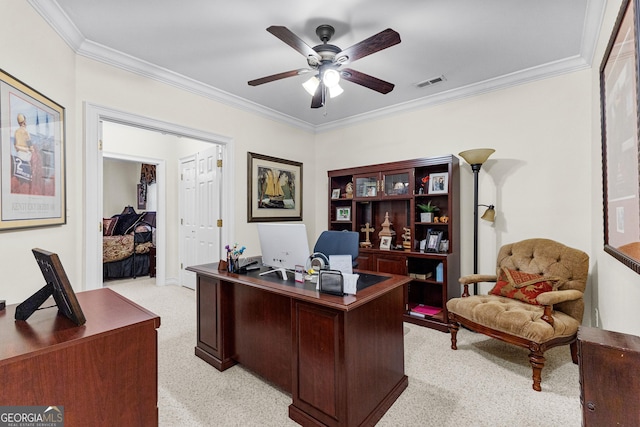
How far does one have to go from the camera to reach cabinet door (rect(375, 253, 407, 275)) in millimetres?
3441

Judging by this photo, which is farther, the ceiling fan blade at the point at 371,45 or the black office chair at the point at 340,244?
the black office chair at the point at 340,244

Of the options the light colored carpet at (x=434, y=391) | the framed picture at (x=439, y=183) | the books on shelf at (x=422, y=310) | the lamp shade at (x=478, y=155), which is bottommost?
the light colored carpet at (x=434, y=391)

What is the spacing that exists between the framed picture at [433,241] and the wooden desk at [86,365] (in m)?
2.83

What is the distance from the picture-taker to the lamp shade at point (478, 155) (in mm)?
2936

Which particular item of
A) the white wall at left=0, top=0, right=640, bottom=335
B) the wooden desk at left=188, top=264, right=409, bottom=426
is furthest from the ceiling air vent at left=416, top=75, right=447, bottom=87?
the wooden desk at left=188, top=264, right=409, bottom=426

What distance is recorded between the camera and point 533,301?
2457 millimetres

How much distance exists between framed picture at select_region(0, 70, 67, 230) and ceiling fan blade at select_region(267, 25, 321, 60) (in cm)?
145

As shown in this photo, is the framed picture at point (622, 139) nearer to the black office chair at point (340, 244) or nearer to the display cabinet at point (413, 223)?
the display cabinet at point (413, 223)

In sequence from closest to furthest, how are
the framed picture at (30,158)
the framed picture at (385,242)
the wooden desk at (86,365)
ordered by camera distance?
the wooden desk at (86,365)
the framed picture at (30,158)
the framed picture at (385,242)

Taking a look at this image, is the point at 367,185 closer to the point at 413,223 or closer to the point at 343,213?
the point at 343,213

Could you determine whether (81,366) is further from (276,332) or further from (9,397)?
(276,332)

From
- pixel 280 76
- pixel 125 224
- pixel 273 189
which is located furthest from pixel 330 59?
pixel 125 224

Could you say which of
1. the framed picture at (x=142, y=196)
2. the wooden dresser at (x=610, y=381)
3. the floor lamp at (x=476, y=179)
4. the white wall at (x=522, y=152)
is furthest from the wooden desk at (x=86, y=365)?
the framed picture at (x=142, y=196)

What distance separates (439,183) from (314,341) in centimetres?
240
